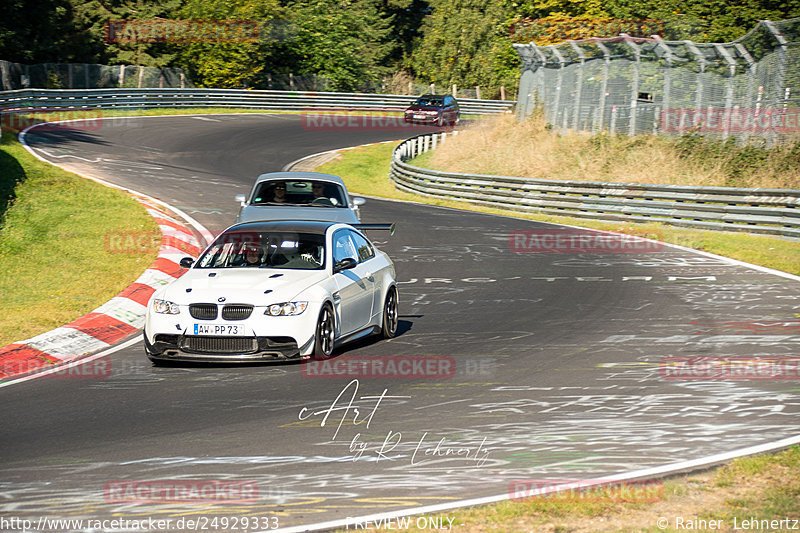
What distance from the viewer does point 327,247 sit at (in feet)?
36.2

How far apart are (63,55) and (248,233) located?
49117mm

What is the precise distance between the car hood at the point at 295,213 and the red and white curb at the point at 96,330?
1.44m

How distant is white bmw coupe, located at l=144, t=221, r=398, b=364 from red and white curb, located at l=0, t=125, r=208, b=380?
133 centimetres

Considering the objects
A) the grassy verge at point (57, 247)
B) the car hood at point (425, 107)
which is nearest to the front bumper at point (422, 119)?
the car hood at point (425, 107)

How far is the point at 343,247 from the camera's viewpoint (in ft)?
37.5

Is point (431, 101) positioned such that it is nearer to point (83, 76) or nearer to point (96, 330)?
point (83, 76)

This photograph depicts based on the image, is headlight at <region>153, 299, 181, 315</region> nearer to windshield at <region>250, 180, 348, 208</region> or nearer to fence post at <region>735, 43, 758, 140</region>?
windshield at <region>250, 180, 348, 208</region>

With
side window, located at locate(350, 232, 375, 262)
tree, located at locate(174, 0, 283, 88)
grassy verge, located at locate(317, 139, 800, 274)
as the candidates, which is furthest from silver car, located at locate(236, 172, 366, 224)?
tree, located at locate(174, 0, 283, 88)

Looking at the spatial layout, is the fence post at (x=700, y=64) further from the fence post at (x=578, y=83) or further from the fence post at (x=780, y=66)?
the fence post at (x=578, y=83)

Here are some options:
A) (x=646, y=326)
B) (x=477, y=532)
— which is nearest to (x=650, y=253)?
(x=646, y=326)

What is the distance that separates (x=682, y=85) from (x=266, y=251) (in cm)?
2041

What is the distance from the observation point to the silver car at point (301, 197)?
54.0 ft

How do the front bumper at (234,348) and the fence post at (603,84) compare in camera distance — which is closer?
the front bumper at (234,348)

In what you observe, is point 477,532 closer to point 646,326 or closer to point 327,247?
point 327,247
